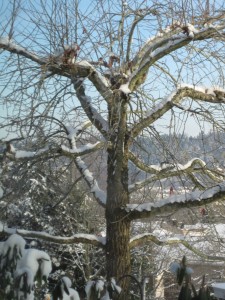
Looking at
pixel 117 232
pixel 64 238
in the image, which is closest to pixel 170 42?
pixel 117 232

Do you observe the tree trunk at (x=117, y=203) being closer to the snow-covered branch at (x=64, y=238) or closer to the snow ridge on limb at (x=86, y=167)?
the snow-covered branch at (x=64, y=238)

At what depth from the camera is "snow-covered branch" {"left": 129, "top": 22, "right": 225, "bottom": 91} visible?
204 inches

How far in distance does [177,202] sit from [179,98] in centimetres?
139

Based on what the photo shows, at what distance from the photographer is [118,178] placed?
6.00 metres

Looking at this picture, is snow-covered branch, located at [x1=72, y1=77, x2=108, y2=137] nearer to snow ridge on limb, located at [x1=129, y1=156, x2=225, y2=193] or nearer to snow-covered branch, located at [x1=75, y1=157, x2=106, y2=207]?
snow ridge on limb, located at [x1=129, y1=156, x2=225, y2=193]

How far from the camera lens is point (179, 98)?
5.76 meters

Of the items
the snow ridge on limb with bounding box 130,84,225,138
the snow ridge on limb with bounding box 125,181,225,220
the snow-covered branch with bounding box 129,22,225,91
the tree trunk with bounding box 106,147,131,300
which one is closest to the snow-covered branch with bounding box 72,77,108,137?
the snow ridge on limb with bounding box 130,84,225,138

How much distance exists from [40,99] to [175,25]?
1932 millimetres

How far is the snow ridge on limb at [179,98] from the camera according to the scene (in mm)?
5656

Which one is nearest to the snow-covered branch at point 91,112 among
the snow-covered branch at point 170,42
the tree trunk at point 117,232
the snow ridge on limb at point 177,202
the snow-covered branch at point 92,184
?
the snow-covered branch at point 170,42

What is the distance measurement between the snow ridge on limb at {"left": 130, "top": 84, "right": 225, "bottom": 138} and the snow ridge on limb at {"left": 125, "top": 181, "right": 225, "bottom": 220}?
97 centimetres

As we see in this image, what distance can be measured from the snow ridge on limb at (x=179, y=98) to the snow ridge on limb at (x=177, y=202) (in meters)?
0.97

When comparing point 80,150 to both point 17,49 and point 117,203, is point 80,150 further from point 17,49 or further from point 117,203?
point 17,49

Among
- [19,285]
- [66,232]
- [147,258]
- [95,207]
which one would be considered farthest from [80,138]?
[147,258]
